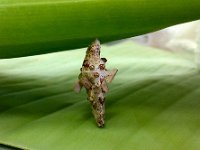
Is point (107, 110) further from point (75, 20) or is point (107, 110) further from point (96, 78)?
point (75, 20)

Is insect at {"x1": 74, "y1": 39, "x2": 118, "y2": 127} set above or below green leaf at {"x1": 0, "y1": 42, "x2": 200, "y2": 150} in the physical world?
above

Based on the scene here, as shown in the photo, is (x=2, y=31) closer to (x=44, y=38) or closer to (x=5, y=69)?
(x=44, y=38)

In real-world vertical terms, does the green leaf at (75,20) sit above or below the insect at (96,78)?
above

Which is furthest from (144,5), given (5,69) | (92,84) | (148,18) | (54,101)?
(5,69)

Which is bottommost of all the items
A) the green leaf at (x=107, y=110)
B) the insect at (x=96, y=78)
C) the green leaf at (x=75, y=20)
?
the green leaf at (x=107, y=110)

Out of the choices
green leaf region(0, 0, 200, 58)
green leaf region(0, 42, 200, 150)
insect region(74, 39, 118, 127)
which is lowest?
green leaf region(0, 42, 200, 150)

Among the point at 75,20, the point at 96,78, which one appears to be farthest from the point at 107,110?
the point at 75,20
